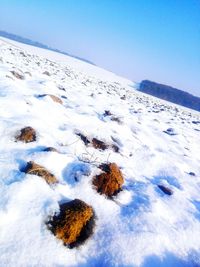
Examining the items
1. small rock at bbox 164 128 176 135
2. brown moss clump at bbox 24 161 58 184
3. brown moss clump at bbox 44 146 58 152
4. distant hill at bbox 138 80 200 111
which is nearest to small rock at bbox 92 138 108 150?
brown moss clump at bbox 44 146 58 152

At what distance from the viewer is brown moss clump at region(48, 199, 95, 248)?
2.42 m

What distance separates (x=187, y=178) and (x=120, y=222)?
208 cm

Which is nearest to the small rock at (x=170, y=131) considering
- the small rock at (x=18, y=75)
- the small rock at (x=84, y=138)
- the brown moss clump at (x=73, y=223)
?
the small rock at (x=84, y=138)

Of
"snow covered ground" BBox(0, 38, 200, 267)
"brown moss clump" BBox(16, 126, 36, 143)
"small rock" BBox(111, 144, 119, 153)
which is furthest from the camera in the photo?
"small rock" BBox(111, 144, 119, 153)

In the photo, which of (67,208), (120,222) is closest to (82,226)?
(67,208)

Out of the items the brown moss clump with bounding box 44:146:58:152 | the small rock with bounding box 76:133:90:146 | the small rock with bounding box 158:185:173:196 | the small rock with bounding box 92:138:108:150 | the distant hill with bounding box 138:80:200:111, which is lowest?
the distant hill with bounding box 138:80:200:111

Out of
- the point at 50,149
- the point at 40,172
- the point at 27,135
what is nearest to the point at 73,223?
the point at 40,172

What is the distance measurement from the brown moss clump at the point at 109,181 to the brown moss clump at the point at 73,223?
46 centimetres

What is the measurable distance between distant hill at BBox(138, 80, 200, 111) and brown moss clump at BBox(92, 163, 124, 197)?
26686 mm

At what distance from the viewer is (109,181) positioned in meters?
3.23

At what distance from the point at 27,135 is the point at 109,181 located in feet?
4.08

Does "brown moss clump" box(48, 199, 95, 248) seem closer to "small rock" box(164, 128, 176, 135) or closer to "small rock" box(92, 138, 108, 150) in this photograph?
"small rock" box(92, 138, 108, 150)

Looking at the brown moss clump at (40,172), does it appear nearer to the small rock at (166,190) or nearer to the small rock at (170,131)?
the small rock at (166,190)

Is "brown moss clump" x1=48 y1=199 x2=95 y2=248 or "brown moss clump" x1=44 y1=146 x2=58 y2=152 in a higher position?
"brown moss clump" x1=48 y1=199 x2=95 y2=248
